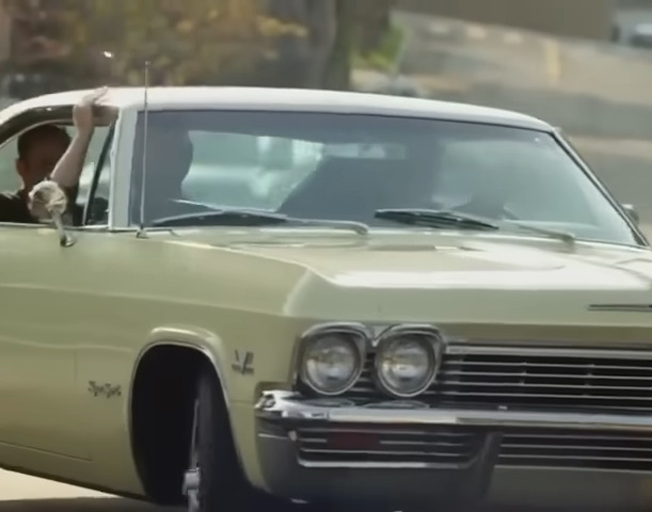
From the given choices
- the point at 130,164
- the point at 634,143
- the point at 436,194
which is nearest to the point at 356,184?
the point at 436,194

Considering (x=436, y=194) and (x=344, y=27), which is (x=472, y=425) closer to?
(x=436, y=194)

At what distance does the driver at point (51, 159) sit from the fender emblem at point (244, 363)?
159 centimetres

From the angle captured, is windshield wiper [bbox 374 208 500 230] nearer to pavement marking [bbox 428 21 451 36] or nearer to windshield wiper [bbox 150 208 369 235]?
windshield wiper [bbox 150 208 369 235]

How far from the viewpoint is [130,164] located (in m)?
6.80

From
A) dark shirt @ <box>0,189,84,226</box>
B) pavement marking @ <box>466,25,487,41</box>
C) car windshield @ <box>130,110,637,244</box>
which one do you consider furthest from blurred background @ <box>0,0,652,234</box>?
car windshield @ <box>130,110,637,244</box>

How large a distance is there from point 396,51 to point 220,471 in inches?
1519

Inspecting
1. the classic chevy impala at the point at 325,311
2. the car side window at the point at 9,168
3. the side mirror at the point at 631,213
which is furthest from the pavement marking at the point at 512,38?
the classic chevy impala at the point at 325,311

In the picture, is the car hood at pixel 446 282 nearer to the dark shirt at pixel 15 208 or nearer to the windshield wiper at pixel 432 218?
the windshield wiper at pixel 432 218

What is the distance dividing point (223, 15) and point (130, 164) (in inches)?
1378

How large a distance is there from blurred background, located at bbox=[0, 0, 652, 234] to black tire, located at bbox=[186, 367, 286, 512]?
26.9 metres

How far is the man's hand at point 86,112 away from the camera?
7.21 meters

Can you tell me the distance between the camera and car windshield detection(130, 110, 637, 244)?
6730 millimetres

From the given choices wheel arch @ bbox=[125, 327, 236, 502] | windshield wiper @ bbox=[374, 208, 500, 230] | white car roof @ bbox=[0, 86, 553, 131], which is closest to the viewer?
wheel arch @ bbox=[125, 327, 236, 502]

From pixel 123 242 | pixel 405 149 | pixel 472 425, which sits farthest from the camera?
pixel 405 149
